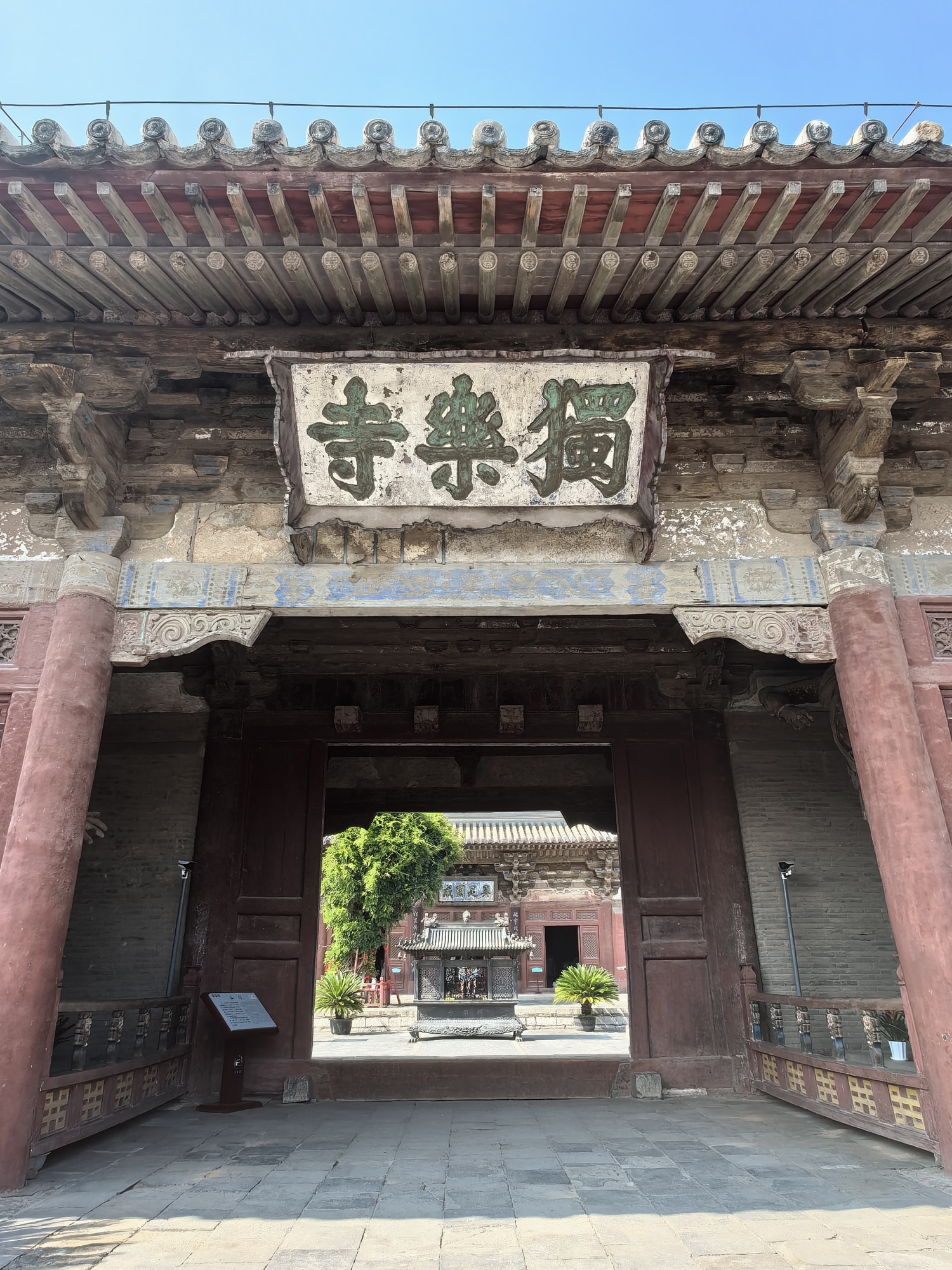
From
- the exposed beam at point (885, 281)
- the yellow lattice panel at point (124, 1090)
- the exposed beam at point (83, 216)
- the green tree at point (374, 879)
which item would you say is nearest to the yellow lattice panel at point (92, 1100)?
the yellow lattice panel at point (124, 1090)

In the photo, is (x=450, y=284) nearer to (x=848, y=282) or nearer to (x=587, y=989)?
(x=848, y=282)

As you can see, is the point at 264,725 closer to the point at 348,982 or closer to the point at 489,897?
the point at 348,982

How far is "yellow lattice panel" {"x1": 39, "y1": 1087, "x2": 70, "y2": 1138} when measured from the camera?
459 cm

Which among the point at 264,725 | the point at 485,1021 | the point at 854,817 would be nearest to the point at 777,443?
the point at 854,817

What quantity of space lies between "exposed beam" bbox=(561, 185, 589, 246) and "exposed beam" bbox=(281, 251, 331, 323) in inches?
56.4

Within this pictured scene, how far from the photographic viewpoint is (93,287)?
4840mm

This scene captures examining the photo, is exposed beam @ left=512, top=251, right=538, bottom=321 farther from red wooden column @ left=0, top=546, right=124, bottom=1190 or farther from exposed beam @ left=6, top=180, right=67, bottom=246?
red wooden column @ left=0, top=546, right=124, bottom=1190

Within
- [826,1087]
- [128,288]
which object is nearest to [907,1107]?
[826,1087]

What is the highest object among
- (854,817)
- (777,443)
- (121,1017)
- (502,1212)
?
(777,443)

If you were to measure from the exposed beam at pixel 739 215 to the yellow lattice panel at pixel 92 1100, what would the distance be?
6188mm

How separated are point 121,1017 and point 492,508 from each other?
15.0 feet

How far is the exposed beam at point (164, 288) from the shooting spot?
4570mm

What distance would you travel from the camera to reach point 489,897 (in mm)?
25844

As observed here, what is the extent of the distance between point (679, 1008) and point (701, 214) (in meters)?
6.37
